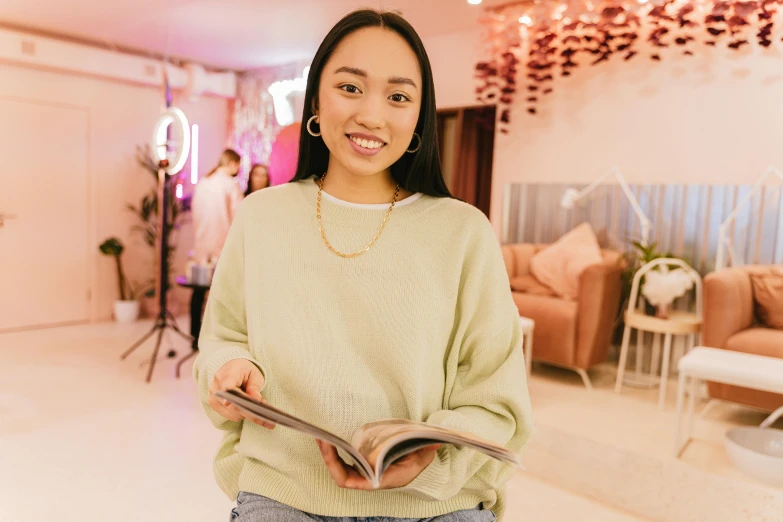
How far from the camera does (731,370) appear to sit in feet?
8.32

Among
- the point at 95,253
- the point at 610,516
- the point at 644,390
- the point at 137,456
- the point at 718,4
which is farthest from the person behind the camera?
the point at 95,253

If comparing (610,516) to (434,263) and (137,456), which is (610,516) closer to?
(434,263)

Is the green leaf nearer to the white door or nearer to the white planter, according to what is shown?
the white door

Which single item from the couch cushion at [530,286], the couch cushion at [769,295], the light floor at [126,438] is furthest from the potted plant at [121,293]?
the couch cushion at [769,295]

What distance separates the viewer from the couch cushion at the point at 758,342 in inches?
119

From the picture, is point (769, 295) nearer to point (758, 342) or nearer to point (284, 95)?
point (758, 342)

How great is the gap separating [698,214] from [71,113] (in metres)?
5.18

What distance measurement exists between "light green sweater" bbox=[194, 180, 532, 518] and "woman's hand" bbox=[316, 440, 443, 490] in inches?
2.7

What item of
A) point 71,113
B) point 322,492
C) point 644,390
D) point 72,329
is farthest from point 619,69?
point 72,329

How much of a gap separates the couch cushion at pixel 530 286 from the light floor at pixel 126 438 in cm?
56

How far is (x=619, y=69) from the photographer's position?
4250mm

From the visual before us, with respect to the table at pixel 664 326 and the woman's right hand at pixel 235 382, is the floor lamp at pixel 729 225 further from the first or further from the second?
the woman's right hand at pixel 235 382

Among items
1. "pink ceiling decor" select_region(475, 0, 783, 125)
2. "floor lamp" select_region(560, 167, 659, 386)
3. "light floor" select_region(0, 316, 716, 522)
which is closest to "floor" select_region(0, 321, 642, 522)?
"light floor" select_region(0, 316, 716, 522)

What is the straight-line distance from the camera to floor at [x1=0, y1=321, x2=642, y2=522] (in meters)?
2.26
